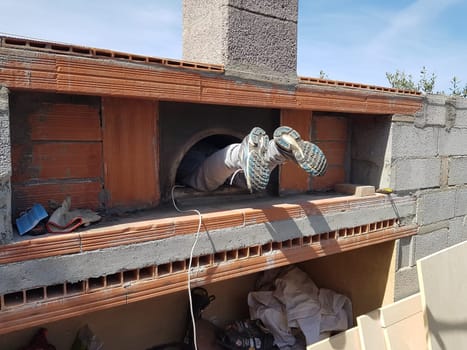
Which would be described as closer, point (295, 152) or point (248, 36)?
point (295, 152)

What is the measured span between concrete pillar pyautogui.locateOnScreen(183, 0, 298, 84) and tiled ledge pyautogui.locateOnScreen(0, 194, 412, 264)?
943 millimetres

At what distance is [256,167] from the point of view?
1.88 metres

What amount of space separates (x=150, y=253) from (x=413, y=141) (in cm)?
267

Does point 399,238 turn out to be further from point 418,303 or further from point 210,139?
point 210,139

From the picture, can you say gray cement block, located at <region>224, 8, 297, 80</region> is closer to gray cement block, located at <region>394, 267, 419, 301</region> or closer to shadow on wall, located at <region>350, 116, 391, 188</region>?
shadow on wall, located at <region>350, 116, 391, 188</region>

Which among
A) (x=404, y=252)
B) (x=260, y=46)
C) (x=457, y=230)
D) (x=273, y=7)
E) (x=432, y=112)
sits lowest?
(x=404, y=252)

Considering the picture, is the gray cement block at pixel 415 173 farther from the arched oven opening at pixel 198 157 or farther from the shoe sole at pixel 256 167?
the shoe sole at pixel 256 167

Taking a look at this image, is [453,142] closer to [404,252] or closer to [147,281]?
[404,252]

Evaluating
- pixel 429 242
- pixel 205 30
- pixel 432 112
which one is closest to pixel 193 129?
pixel 205 30

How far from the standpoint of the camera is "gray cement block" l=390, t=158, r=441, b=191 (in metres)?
3.15

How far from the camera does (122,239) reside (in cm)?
188

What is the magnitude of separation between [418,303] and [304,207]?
161 cm

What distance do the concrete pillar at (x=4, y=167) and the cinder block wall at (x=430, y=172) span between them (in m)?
2.92

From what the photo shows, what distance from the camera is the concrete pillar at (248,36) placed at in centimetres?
240
